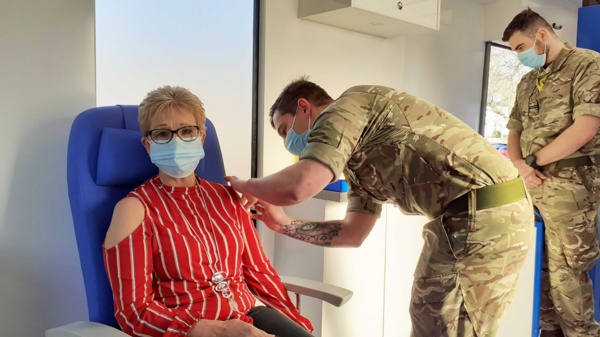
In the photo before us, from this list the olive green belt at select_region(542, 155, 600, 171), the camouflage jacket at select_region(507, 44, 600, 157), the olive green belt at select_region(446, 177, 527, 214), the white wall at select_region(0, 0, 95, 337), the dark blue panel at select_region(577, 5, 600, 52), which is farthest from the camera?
the dark blue panel at select_region(577, 5, 600, 52)

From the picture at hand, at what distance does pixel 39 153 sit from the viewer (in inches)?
60.9

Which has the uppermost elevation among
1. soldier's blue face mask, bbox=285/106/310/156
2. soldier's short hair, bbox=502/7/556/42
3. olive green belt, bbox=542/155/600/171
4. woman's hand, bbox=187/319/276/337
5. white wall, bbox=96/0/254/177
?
soldier's short hair, bbox=502/7/556/42

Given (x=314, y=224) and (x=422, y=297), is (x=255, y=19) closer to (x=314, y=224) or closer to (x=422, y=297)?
(x=314, y=224)

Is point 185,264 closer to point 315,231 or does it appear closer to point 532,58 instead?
point 315,231

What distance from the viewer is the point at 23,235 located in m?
1.53

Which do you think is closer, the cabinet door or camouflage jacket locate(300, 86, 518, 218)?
camouflage jacket locate(300, 86, 518, 218)

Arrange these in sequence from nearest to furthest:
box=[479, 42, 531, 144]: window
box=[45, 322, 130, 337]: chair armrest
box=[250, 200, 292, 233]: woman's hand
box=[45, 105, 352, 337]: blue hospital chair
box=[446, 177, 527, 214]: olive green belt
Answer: box=[45, 322, 130, 337]: chair armrest < box=[446, 177, 527, 214]: olive green belt < box=[45, 105, 352, 337]: blue hospital chair < box=[250, 200, 292, 233]: woman's hand < box=[479, 42, 531, 144]: window

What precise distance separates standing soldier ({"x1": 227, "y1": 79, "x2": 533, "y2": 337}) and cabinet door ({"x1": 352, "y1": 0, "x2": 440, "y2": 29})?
3.58ft

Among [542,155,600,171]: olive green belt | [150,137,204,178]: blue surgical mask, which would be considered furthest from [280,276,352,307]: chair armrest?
[542,155,600,171]: olive green belt

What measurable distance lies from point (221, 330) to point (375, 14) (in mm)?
1675

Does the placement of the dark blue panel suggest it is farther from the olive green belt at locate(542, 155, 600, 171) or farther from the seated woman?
the seated woman

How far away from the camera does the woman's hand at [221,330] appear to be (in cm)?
118

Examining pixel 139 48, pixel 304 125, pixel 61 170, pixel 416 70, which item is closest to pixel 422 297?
pixel 304 125

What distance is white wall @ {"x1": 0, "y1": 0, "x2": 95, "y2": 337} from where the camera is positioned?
4.87 ft
